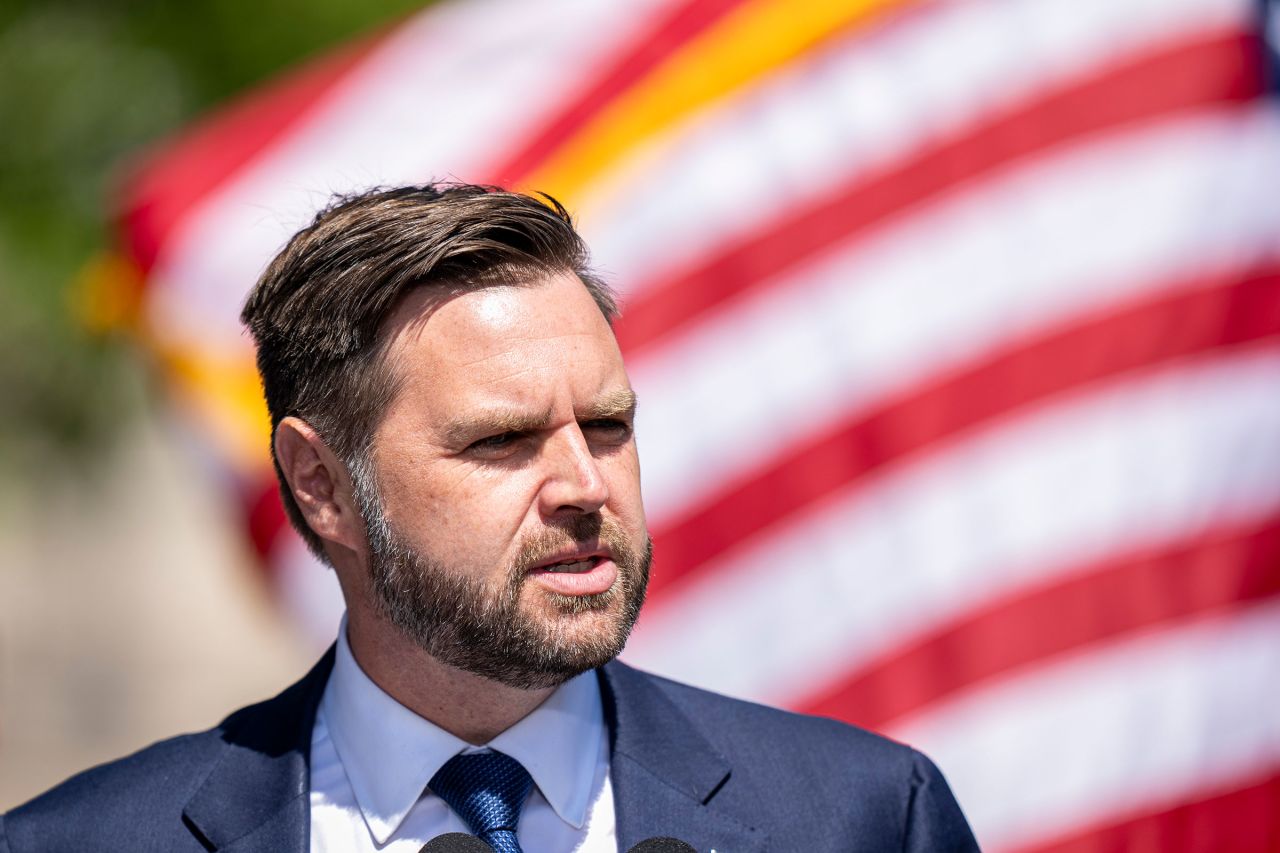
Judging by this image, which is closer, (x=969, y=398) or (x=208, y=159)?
(x=969, y=398)

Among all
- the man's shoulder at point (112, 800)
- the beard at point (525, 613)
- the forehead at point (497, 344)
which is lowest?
the man's shoulder at point (112, 800)

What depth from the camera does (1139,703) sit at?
359cm

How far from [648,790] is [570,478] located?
0.46 metres

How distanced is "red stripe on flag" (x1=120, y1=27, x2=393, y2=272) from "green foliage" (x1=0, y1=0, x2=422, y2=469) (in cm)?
441

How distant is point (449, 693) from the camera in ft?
7.18

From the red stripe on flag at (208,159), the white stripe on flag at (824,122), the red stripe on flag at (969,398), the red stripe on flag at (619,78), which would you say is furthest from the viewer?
the red stripe on flag at (208,159)

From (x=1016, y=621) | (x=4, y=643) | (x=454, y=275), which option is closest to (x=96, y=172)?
(x=4, y=643)

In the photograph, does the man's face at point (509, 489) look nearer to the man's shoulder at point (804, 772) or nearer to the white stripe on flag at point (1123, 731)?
the man's shoulder at point (804, 772)

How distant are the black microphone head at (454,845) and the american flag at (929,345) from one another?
76.3 inches

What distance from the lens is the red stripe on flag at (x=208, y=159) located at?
4.55 metres

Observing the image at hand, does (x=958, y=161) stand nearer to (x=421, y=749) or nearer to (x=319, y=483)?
(x=319, y=483)

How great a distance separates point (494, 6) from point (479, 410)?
3220 millimetres

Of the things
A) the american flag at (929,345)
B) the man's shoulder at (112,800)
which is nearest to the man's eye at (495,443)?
the man's shoulder at (112,800)

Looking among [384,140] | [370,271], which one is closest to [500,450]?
[370,271]
